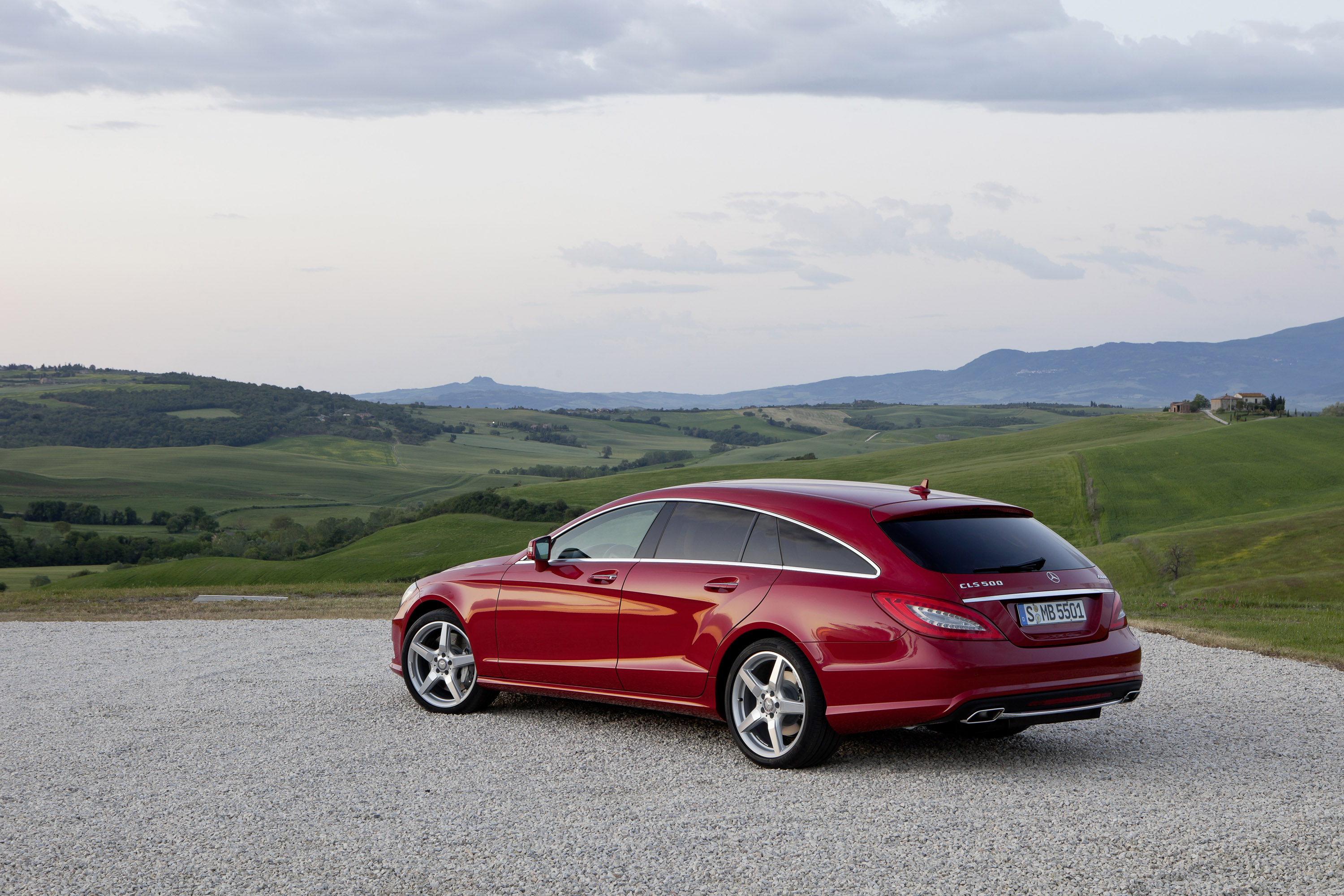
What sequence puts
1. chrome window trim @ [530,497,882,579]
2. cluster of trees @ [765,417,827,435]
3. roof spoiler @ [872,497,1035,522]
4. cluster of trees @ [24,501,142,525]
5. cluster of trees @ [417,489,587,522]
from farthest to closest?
cluster of trees @ [765,417,827,435]
cluster of trees @ [24,501,142,525]
cluster of trees @ [417,489,587,522]
roof spoiler @ [872,497,1035,522]
chrome window trim @ [530,497,882,579]

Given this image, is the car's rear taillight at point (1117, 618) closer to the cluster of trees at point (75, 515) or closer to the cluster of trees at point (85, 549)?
the cluster of trees at point (85, 549)

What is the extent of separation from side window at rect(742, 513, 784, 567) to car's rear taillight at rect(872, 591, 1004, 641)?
895mm

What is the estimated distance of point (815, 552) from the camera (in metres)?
6.38

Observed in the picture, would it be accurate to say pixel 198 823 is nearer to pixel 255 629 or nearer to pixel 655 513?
pixel 655 513

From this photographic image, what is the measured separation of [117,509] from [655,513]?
104582mm

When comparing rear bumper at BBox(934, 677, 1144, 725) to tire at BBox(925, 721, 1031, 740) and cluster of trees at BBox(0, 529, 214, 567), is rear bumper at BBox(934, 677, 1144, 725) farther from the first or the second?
cluster of trees at BBox(0, 529, 214, 567)

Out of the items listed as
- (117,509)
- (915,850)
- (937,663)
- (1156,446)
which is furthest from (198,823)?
(117,509)

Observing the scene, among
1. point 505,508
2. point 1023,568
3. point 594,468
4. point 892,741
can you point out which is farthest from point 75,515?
point 1023,568

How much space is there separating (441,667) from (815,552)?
3347 millimetres

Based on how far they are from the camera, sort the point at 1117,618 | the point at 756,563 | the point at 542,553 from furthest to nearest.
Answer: the point at 542,553, the point at 756,563, the point at 1117,618

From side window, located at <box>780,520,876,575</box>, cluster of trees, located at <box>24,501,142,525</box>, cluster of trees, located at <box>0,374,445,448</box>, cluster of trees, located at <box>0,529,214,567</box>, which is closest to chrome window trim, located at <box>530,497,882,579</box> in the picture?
side window, located at <box>780,520,876,575</box>

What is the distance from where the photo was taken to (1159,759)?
6547 millimetres

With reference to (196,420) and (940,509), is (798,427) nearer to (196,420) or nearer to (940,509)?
(196,420)

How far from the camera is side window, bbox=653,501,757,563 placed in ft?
22.3
